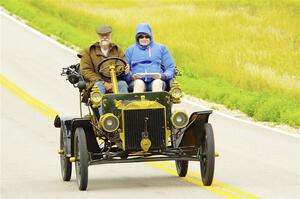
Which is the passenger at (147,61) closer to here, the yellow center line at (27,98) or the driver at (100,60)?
the driver at (100,60)

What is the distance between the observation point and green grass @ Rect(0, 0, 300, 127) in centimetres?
2420

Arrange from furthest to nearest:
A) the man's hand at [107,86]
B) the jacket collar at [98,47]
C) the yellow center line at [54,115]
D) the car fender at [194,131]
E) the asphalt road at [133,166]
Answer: the jacket collar at [98,47], the man's hand at [107,86], the car fender at [194,131], the asphalt road at [133,166], the yellow center line at [54,115]

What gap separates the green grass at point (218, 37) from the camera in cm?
2420

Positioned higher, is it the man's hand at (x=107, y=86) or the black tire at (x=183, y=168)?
the man's hand at (x=107, y=86)

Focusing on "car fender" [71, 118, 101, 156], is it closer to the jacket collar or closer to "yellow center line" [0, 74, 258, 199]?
the jacket collar

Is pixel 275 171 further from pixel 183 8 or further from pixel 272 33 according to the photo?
pixel 183 8

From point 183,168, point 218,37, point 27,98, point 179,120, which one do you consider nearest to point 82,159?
point 179,120

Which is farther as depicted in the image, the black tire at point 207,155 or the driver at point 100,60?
the driver at point 100,60

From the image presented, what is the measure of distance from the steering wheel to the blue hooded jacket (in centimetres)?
20

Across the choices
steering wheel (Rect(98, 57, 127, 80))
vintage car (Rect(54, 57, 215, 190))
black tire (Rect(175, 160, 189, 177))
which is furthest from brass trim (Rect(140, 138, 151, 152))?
black tire (Rect(175, 160, 189, 177))

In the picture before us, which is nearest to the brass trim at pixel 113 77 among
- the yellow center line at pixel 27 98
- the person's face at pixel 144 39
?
the person's face at pixel 144 39

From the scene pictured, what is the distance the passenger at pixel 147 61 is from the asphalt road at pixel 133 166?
4.49 ft

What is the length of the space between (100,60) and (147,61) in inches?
25.2

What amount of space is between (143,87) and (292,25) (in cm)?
2437
